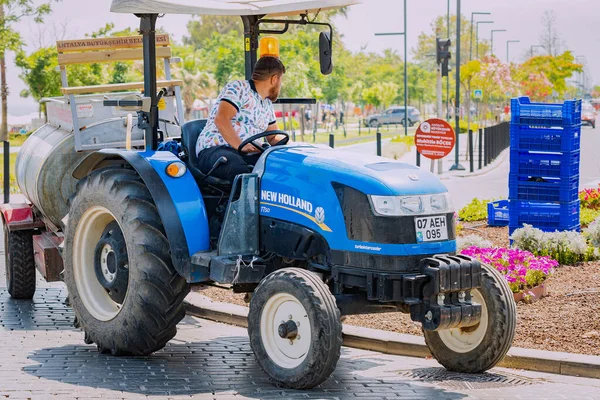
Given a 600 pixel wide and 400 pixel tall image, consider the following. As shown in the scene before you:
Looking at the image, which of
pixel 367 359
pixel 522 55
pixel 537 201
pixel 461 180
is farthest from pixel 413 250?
pixel 522 55

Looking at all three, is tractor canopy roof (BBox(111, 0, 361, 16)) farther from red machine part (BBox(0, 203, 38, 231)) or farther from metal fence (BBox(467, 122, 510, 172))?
metal fence (BBox(467, 122, 510, 172))

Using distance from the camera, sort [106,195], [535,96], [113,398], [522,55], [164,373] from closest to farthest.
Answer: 1. [113,398]
2. [164,373]
3. [106,195]
4. [535,96]
5. [522,55]

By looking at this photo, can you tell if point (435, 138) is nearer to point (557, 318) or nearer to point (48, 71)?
point (557, 318)

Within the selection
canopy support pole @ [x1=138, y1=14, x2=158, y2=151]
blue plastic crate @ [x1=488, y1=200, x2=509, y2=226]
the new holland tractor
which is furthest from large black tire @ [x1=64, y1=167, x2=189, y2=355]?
blue plastic crate @ [x1=488, y1=200, x2=509, y2=226]

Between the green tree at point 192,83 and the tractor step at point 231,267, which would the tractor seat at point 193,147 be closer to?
the tractor step at point 231,267

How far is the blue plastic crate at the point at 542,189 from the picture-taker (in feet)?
41.7

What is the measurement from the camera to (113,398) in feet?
21.7

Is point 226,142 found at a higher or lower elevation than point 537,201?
higher

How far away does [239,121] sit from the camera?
797 cm

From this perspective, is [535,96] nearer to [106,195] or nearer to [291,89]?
[291,89]

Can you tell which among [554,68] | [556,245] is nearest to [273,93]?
[556,245]

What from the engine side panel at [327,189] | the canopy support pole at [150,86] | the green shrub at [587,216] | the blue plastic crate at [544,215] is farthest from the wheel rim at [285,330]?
the green shrub at [587,216]

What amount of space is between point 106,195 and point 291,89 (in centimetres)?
4480

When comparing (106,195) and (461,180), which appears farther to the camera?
(461,180)
